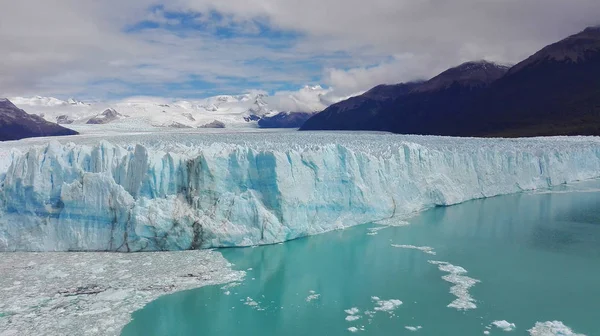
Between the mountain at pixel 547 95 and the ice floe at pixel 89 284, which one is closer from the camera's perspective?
the ice floe at pixel 89 284

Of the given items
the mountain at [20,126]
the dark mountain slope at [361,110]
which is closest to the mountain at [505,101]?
the dark mountain slope at [361,110]

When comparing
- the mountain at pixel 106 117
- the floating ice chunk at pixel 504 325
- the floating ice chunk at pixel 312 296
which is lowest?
the floating ice chunk at pixel 312 296

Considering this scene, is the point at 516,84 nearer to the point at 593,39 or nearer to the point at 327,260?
the point at 593,39

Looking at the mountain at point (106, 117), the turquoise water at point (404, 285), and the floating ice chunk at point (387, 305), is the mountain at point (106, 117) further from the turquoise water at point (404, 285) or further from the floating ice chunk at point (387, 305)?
the floating ice chunk at point (387, 305)

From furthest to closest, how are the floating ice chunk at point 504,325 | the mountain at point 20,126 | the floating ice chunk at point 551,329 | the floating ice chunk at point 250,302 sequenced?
the mountain at point 20,126
the floating ice chunk at point 250,302
the floating ice chunk at point 504,325
the floating ice chunk at point 551,329

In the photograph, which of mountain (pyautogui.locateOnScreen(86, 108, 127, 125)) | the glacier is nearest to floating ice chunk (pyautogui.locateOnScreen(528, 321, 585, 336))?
the glacier

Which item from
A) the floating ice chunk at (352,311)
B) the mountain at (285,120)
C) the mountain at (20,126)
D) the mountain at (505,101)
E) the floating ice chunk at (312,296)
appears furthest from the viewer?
the mountain at (285,120)
